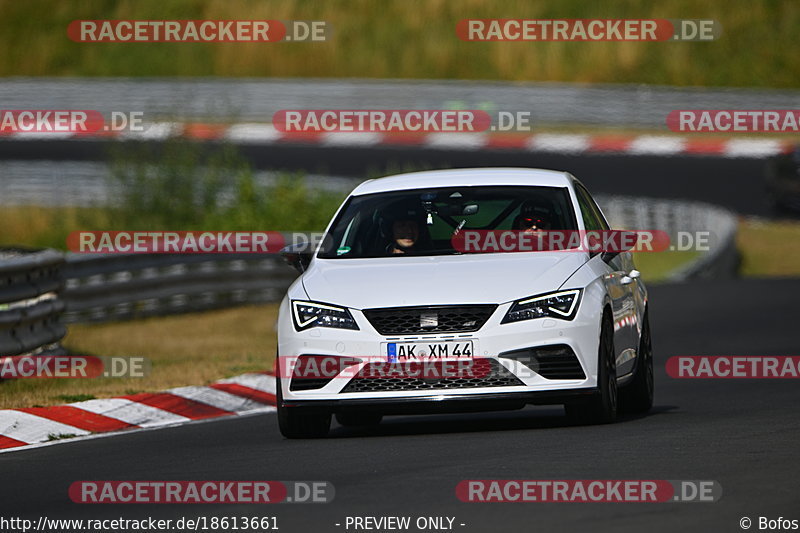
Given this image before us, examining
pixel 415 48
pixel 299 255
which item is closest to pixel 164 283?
pixel 299 255

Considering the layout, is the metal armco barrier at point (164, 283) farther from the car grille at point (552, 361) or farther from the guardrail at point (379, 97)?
the guardrail at point (379, 97)

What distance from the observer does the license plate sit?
10258 millimetres

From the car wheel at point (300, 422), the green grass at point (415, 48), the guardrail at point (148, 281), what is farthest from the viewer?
the green grass at point (415, 48)

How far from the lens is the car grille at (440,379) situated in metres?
10.3

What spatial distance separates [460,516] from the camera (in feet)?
24.5

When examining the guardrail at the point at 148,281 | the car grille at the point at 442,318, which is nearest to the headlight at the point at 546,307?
the car grille at the point at 442,318

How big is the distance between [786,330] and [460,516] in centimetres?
1182

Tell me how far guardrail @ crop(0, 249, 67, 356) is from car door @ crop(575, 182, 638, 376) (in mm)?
4569

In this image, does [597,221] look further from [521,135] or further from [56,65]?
[56,65]

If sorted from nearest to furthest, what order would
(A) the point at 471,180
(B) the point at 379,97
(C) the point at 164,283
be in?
(A) the point at 471,180, (C) the point at 164,283, (B) the point at 379,97

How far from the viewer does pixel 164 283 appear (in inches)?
850

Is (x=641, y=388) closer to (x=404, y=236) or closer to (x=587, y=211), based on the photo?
(x=587, y=211)

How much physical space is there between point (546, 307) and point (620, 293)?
3.88ft

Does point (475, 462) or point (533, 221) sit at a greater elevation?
point (533, 221)
